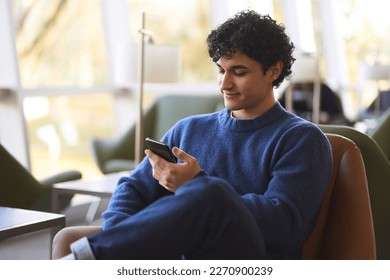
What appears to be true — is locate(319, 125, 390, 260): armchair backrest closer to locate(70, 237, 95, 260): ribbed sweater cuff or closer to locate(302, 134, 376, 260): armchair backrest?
locate(302, 134, 376, 260): armchair backrest

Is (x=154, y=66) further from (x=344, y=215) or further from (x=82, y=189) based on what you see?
(x=344, y=215)

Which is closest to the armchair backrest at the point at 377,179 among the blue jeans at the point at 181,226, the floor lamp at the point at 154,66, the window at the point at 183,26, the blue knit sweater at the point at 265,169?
the blue knit sweater at the point at 265,169

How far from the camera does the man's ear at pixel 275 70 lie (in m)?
2.31

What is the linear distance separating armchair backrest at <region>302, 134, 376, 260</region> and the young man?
81mm

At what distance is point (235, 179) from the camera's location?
227 centimetres

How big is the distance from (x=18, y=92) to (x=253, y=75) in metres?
3.42

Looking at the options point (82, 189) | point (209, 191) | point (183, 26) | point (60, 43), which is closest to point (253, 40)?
point (209, 191)

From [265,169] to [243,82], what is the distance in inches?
11.3

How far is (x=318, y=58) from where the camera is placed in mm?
5730

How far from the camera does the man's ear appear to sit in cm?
231

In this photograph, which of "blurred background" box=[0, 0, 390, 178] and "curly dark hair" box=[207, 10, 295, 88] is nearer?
"curly dark hair" box=[207, 10, 295, 88]

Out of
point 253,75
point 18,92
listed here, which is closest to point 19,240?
point 18,92

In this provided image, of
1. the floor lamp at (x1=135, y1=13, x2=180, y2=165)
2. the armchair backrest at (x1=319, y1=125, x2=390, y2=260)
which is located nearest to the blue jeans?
the armchair backrest at (x1=319, y1=125, x2=390, y2=260)
